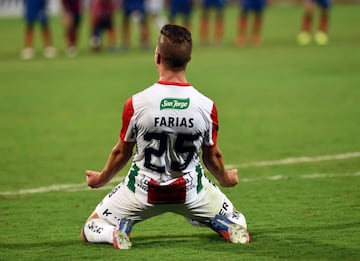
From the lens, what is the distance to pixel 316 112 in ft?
44.0

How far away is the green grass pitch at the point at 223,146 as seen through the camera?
260 inches

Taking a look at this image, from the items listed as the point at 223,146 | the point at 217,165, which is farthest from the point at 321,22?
the point at 217,165

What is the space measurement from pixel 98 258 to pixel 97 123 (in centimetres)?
684

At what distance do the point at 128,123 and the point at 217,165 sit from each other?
654 millimetres

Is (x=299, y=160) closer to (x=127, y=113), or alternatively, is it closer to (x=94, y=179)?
(x=94, y=179)

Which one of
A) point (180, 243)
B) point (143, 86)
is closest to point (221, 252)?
point (180, 243)

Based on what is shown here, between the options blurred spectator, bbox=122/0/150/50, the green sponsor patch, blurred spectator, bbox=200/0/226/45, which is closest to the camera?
the green sponsor patch

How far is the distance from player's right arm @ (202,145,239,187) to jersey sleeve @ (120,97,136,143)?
1.61 feet

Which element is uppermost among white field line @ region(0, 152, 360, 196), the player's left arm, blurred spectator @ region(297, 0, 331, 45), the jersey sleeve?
the jersey sleeve

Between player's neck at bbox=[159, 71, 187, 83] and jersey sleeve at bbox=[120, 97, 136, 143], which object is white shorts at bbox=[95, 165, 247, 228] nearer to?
jersey sleeve at bbox=[120, 97, 136, 143]

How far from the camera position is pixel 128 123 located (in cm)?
628

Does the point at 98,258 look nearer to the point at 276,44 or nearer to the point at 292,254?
the point at 292,254

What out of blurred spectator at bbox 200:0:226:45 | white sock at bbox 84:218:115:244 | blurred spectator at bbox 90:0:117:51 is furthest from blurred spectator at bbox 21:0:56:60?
white sock at bbox 84:218:115:244

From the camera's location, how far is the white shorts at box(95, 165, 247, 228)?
6.37 metres
